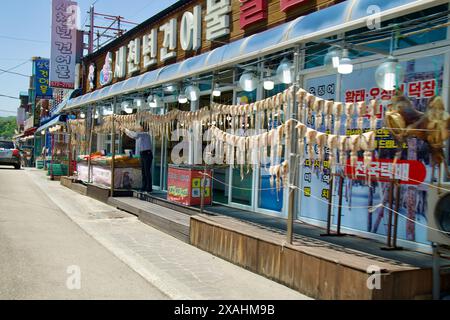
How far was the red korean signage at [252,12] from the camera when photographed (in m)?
9.18

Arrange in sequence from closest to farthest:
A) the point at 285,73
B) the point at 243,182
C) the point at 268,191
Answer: the point at 285,73, the point at 268,191, the point at 243,182

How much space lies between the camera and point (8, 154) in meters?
28.6

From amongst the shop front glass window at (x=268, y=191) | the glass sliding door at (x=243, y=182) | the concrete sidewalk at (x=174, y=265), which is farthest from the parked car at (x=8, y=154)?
the shop front glass window at (x=268, y=191)

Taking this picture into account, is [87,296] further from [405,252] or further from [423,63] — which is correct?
[423,63]

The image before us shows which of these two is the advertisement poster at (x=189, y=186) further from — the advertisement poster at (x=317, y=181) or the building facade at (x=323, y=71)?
the advertisement poster at (x=317, y=181)

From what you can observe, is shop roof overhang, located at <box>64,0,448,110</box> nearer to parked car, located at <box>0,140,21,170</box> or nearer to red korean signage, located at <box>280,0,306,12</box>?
red korean signage, located at <box>280,0,306,12</box>

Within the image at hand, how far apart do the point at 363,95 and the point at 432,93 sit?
111cm

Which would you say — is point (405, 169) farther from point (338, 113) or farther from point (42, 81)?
point (42, 81)

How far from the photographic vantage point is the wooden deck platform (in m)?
4.25

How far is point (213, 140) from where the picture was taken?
7770mm

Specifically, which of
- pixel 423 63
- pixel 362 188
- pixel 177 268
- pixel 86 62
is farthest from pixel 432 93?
pixel 86 62

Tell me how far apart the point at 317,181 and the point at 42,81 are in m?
29.8

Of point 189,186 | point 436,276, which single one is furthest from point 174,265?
point 436,276

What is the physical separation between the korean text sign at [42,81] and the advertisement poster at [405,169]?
29.7m
